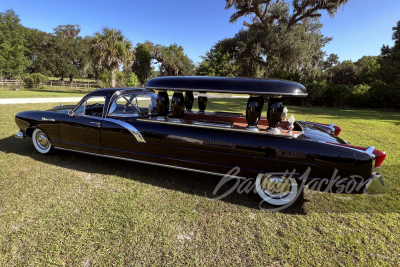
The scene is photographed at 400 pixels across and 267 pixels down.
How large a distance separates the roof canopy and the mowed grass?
151 centimetres

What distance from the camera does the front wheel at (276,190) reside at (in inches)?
109

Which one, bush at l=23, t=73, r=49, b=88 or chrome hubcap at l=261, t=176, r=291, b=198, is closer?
chrome hubcap at l=261, t=176, r=291, b=198

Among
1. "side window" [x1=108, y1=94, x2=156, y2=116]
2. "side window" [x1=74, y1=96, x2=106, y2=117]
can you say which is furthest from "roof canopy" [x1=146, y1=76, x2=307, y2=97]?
"side window" [x1=74, y1=96, x2=106, y2=117]

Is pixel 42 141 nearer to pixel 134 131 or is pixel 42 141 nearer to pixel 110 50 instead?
pixel 134 131

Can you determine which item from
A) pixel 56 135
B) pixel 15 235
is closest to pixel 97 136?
pixel 56 135

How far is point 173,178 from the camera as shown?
140 inches

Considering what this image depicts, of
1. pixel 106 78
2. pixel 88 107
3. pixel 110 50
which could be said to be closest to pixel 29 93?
pixel 106 78

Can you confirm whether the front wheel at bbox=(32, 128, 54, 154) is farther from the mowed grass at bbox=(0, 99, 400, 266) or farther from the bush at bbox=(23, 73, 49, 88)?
the bush at bbox=(23, 73, 49, 88)

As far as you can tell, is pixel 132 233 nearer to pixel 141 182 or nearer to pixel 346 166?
pixel 141 182

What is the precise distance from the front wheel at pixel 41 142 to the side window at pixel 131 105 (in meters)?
1.74

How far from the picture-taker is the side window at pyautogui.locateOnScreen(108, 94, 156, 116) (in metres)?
3.70

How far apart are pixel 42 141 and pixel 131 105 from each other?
212 centimetres

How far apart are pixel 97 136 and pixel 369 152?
388 centimetres

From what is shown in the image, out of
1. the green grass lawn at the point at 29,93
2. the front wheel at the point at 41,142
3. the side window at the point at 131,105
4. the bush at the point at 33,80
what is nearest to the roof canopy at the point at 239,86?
the side window at the point at 131,105
